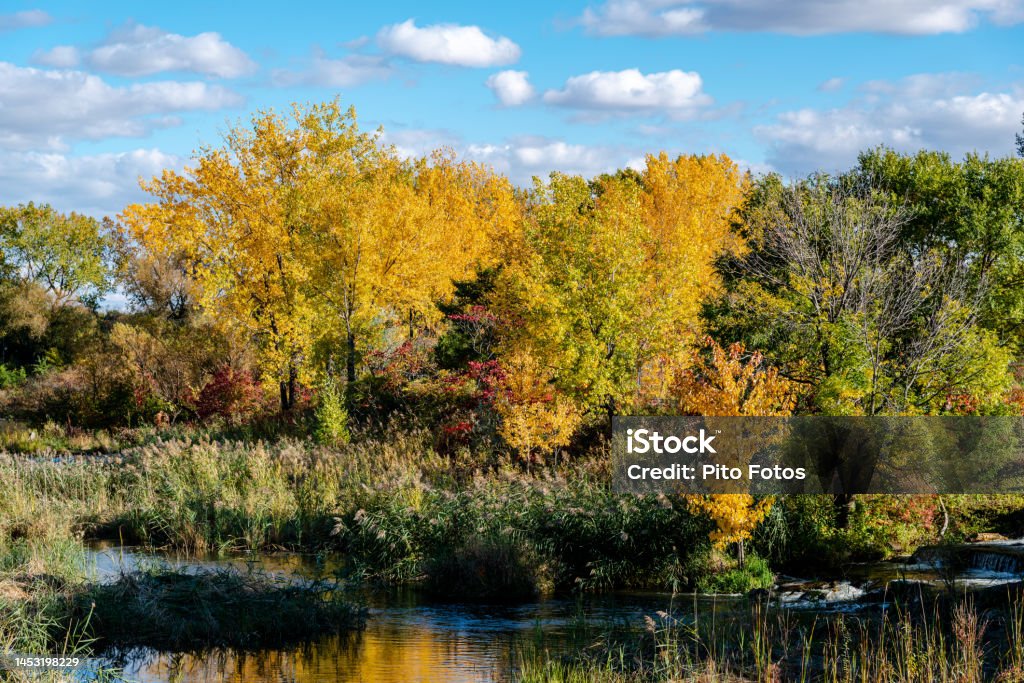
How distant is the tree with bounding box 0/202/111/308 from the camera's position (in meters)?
62.5

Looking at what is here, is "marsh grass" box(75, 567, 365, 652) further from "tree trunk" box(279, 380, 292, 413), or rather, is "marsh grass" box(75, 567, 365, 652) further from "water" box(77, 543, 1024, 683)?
"tree trunk" box(279, 380, 292, 413)

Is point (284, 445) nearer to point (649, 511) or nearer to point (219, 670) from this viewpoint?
point (649, 511)

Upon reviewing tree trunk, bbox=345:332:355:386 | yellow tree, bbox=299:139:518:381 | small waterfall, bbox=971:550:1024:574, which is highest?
yellow tree, bbox=299:139:518:381

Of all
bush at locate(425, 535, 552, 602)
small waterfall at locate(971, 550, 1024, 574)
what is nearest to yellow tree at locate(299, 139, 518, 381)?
bush at locate(425, 535, 552, 602)

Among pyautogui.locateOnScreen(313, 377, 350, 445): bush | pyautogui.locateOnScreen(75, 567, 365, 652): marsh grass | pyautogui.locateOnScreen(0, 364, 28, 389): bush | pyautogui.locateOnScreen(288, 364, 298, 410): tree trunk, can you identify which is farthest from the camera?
pyautogui.locateOnScreen(0, 364, 28, 389): bush

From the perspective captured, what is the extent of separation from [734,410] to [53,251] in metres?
57.2

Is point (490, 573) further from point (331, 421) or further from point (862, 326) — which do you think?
point (331, 421)

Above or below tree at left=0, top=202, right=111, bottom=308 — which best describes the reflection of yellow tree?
below

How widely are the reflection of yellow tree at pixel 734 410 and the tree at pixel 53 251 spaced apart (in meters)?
52.9

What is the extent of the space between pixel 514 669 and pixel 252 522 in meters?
8.97

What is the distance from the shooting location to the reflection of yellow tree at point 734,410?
15.8 metres

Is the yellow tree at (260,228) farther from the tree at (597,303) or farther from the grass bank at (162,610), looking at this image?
the grass bank at (162,610)

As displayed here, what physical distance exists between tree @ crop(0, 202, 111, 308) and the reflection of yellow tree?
52945 millimetres

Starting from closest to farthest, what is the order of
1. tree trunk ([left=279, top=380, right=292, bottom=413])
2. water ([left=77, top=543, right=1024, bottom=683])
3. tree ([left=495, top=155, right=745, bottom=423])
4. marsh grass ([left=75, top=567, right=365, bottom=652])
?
water ([left=77, top=543, right=1024, bottom=683])
marsh grass ([left=75, top=567, right=365, bottom=652])
tree ([left=495, top=155, right=745, bottom=423])
tree trunk ([left=279, top=380, right=292, bottom=413])
